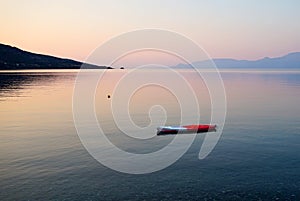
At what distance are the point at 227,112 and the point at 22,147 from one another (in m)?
50.7

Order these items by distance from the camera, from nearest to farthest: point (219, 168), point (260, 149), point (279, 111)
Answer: point (219, 168) < point (260, 149) < point (279, 111)

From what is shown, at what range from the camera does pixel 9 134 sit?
52.1 metres

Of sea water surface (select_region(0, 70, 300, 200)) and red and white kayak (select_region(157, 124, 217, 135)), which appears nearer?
sea water surface (select_region(0, 70, 300, 200))

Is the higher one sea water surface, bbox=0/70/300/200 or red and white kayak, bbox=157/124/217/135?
red and white kayak, bbox=157/124/217/135

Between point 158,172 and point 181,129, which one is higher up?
point 181,129

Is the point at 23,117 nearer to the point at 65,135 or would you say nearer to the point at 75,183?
the point at 65,135

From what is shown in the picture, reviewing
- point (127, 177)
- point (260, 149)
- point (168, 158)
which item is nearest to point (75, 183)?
point (127, 177)

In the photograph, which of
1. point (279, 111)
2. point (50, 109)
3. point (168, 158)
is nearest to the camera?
point (168, 158)

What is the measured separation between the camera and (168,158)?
127 ft

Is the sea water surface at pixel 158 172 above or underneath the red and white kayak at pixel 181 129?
underneath

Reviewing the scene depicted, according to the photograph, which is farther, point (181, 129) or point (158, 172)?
point (181, 129)

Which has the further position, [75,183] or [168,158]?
[168,158]

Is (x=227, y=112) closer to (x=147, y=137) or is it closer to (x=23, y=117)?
(x=147, y=137)

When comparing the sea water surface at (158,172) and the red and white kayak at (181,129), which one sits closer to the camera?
the sea water surface at (158,172)
